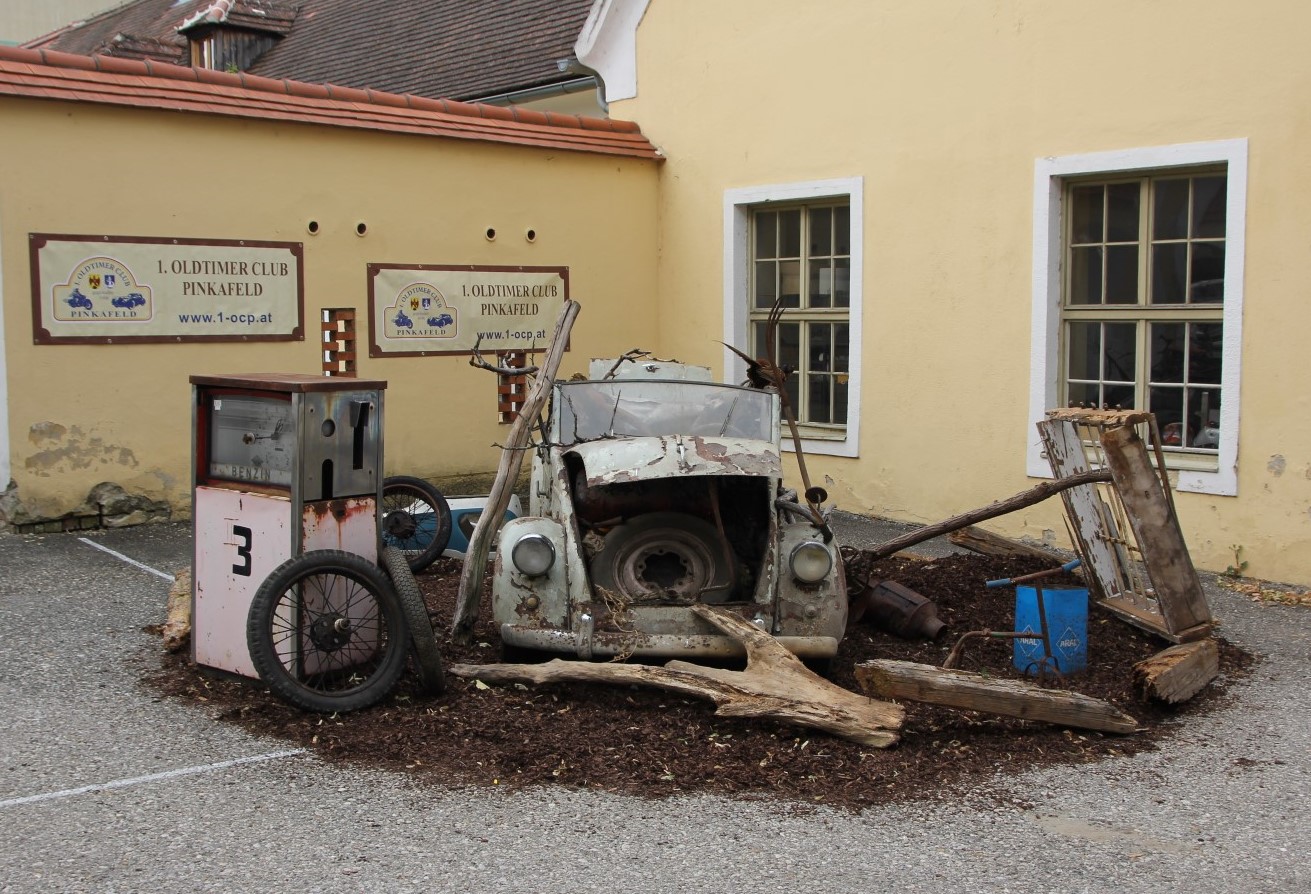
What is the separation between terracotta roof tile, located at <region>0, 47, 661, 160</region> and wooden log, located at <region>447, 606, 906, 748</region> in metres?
5.98

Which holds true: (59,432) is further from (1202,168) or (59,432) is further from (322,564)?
(1202,168)

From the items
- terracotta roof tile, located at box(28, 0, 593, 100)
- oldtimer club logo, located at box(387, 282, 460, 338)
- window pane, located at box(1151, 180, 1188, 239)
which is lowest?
oldtimer club logo, located at box(387, 282, 460, 338)

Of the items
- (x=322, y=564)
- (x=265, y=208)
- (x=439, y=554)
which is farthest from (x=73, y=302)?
(x=322, y=564)

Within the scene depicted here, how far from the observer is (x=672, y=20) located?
1260 cm

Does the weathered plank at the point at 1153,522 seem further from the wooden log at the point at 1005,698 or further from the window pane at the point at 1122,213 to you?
the window pane at the point at 1122,213

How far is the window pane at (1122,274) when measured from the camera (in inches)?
372

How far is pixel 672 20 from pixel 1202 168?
5483 mm

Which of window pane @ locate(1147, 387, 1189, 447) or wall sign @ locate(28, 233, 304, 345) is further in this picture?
wall sign @ locate(28, 233, 304, 345)

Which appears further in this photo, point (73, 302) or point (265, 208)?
point (265, 208)

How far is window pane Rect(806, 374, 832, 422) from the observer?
1184 cm

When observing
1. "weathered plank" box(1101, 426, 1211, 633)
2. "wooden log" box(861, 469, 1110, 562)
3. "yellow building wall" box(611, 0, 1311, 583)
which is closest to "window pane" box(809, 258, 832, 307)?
"yellow building wall" box(611, 0, 1311, 583)

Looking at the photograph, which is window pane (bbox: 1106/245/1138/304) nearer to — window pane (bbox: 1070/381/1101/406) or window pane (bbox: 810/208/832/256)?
window pane (bbox: 1070/381/1101/406)

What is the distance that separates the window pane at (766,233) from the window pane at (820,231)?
423mm

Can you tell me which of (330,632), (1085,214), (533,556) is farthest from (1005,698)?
(1085,214)
